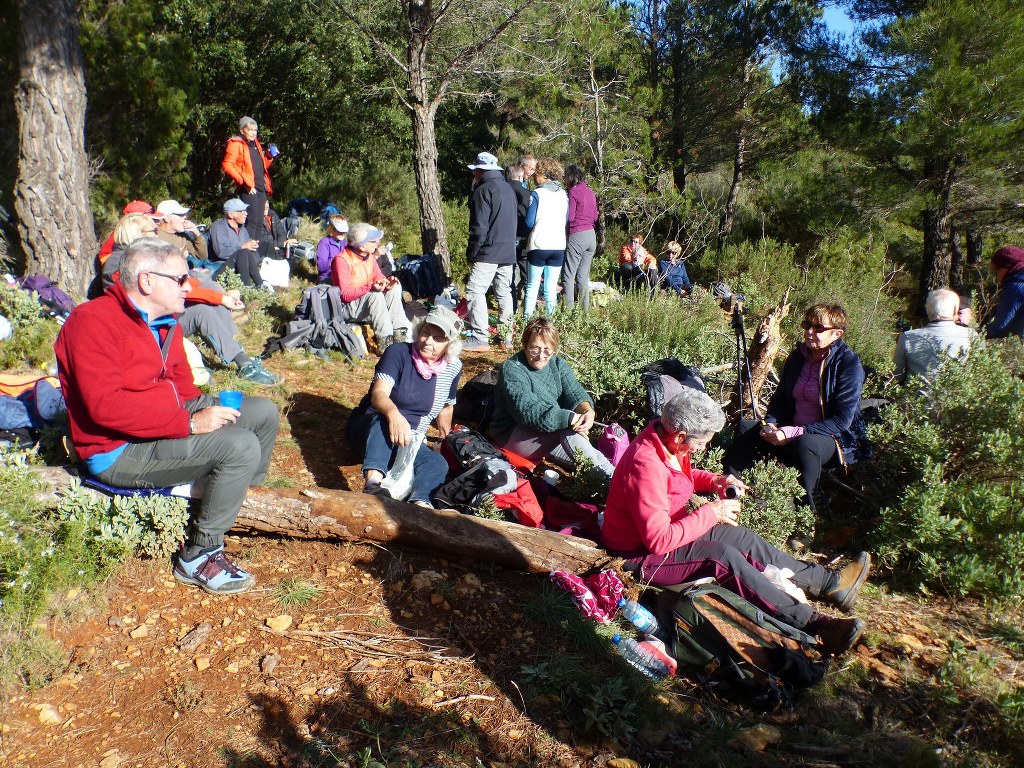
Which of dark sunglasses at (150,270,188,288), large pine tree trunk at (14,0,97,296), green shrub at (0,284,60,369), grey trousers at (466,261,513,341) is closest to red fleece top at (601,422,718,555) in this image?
dark sunglasses at (150,270,188,288)

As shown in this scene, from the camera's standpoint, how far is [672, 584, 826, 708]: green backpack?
9.41ft

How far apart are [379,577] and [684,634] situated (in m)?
1.39

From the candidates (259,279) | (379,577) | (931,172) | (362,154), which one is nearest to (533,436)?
(379,577)

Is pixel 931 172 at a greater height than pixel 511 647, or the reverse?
pixel 931 172

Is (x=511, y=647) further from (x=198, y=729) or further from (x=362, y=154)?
(x=362, y=154)

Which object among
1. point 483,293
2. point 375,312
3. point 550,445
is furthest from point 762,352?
point 375,312

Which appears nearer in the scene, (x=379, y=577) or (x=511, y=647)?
(x=511, y=647)

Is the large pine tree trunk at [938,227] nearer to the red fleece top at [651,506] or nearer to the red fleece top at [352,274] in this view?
the red fleece top at [352,274]

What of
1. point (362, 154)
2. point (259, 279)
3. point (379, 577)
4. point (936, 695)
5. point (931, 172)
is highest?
point (362, 154)

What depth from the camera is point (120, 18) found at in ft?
30.5

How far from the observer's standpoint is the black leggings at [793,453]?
4230mm

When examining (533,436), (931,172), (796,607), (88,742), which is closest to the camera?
(88,742)

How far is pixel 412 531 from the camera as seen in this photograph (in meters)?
3.50

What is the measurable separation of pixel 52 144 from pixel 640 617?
6240 millimetres
